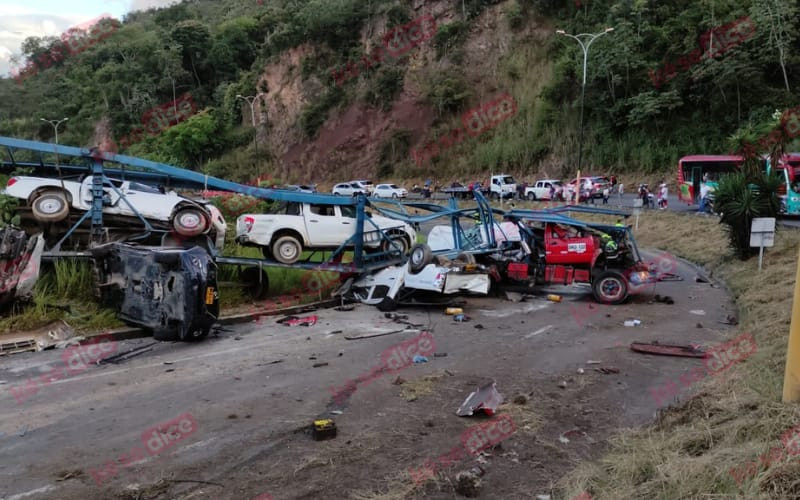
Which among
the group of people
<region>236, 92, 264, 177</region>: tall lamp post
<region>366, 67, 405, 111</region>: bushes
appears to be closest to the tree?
the group of people

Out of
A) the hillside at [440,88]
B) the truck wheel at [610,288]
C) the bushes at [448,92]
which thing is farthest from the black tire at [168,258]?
the bushes at [448,92]

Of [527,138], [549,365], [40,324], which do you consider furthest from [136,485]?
[527,138]

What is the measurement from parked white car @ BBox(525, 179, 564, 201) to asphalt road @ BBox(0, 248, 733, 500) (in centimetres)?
2964

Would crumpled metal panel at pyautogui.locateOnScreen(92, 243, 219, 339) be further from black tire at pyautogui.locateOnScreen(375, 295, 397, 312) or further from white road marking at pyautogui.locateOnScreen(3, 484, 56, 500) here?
white road marking at pyautogui.locateOnScreen(3, 484, 56, 500)

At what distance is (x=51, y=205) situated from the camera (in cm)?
1195

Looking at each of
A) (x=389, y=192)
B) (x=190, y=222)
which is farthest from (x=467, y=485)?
(x=389, y=192)

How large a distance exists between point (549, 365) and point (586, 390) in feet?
3.63

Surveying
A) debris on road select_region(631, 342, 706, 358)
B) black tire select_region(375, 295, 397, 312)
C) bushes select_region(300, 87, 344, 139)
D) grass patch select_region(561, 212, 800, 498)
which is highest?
bushes select_region(300, 87, 344, 139)

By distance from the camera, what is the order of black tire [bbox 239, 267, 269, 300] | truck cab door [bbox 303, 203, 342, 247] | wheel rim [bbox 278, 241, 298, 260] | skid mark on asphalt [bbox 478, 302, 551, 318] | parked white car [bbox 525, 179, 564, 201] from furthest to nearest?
parked white car [bbox 525, 179, 564, 201] → truck cab door [bbox 303, 203, 342, 247] → wheel rim [bbox 278, 241, 298, 260] → black tire [bbox 239, 267, 269, 300] → skid mark on asphalt [bbox 478, 302, 551, 318]

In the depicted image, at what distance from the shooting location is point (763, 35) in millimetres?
38125

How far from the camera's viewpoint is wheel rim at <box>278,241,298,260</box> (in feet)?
44.7

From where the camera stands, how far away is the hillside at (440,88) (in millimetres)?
40719

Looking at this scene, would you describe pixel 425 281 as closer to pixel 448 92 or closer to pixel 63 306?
pixel 63 306

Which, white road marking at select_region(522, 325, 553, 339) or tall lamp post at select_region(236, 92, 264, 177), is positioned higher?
tall lamp post at select_region(236, 92, 264, 177)
